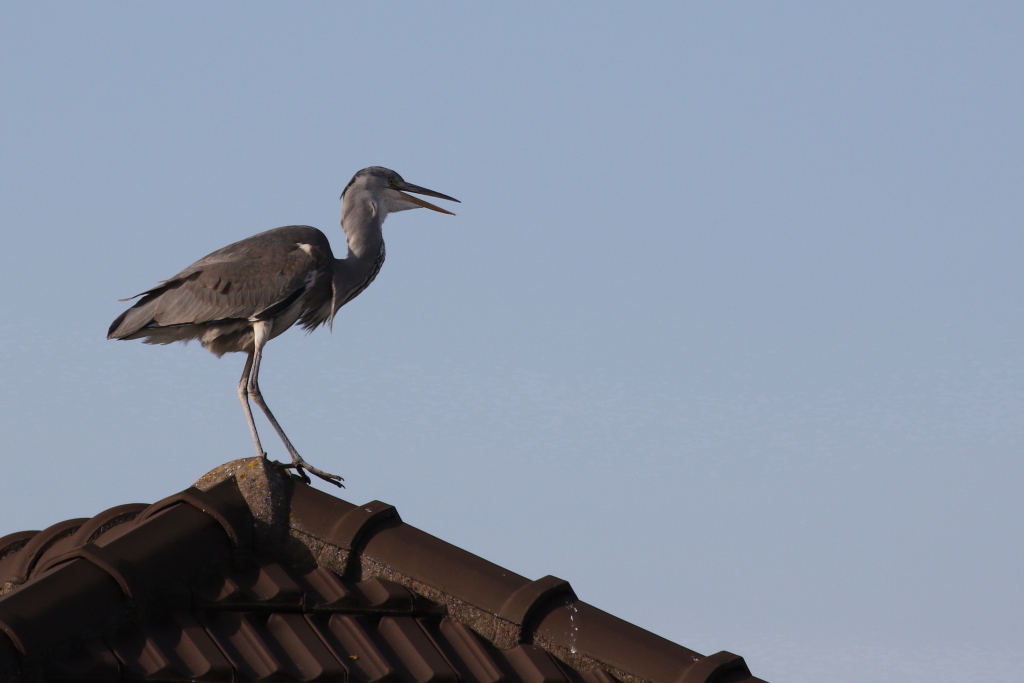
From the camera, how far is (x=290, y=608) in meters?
4.31

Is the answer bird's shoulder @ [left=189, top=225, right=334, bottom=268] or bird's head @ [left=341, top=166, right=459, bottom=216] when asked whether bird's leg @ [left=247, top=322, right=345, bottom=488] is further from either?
bird's head @ [left=341, top=166, right=459, bottom=216]

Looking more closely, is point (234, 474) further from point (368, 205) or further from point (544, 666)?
point (368, 205)

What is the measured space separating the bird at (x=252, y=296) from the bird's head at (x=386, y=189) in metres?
0.53

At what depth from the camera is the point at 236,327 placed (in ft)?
24.1

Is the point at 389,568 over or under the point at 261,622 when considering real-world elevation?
over

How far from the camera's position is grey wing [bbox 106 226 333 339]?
7.18m

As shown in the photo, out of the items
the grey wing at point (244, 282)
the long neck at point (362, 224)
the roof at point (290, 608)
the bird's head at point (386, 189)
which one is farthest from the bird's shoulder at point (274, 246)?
the roof at point (290, 608)

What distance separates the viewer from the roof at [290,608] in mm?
3818

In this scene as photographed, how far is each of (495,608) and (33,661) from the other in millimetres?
1691

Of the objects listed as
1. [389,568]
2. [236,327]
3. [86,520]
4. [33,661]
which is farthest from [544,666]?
[236,327]

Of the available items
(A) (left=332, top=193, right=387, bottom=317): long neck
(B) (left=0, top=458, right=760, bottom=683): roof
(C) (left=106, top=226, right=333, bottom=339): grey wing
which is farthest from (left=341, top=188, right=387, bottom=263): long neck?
(B) (left=0, top=458, right=760, bottom=683): roof

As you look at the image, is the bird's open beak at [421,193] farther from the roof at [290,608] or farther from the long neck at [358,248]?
the roof at [290,608]

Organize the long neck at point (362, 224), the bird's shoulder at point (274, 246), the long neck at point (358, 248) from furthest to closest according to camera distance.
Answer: the long neck at point (362, 224)
the long neck at point (358, 248)
the bird's shoulder at point (274, 246)

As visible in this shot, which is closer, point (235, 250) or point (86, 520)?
point (86, 520)
